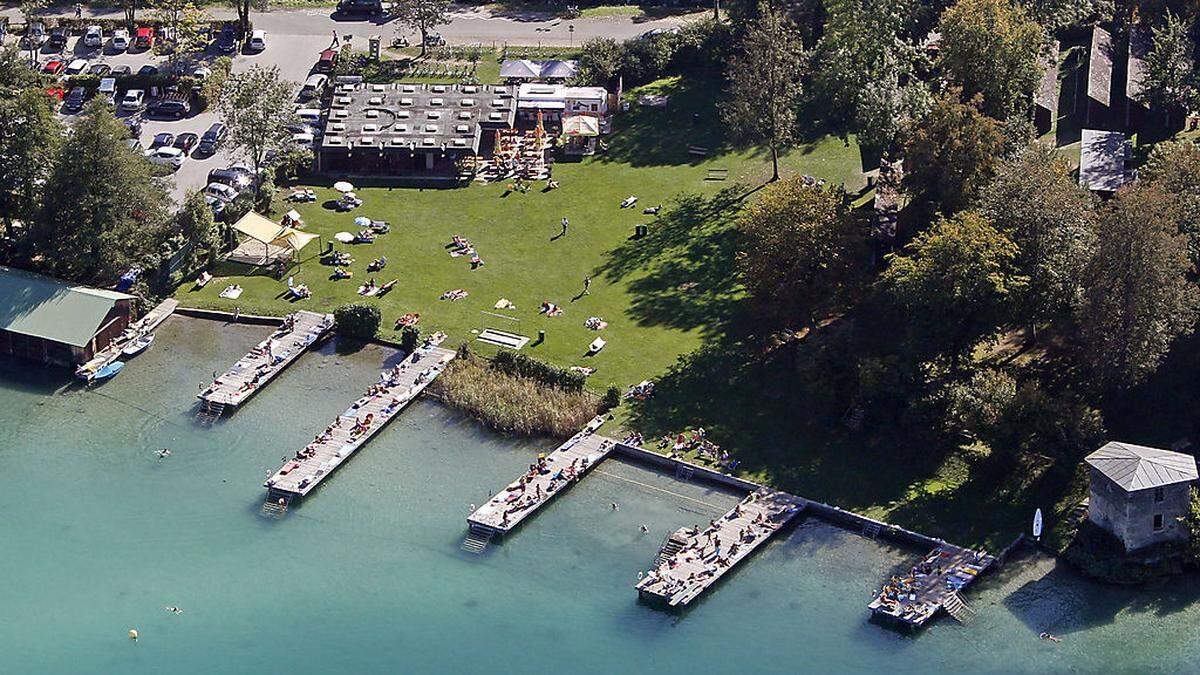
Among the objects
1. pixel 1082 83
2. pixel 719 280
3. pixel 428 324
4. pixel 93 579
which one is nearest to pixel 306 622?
pixel 93 579

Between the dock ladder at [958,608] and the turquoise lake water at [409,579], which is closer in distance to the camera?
the turquoise lake water at [409,579]

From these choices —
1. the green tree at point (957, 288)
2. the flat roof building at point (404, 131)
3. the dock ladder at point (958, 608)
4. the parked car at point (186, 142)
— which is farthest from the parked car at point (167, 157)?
the dock ladder at point (958, 608)

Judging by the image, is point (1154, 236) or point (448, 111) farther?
point (448, 111)

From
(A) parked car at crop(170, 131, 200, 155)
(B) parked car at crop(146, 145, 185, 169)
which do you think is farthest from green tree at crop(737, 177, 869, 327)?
(A) parked car at crop(170, 131, 200, 155)

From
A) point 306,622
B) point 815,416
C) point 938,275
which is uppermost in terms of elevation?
point 938,275

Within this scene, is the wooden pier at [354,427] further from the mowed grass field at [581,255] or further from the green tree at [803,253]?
the green tree at [803,253]

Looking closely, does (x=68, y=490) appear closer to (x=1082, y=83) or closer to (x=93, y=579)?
(x=93, y=579)
